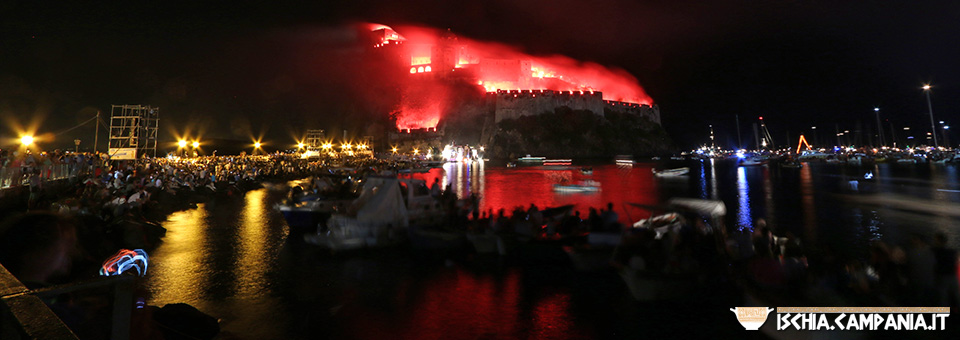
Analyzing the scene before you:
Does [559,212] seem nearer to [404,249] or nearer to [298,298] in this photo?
[404,249]

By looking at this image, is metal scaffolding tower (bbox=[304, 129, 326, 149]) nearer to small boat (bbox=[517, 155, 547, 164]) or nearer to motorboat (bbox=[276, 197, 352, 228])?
small boat (bbox=[517, 155, 547, 164])

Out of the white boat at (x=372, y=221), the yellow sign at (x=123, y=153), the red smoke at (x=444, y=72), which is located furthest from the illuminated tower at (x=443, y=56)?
the white boat at (x=372, y=221)

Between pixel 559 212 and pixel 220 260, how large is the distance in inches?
373

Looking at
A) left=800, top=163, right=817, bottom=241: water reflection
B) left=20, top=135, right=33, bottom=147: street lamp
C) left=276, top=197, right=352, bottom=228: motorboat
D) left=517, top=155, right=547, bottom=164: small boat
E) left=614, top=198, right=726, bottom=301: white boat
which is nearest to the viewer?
left=614, top=198, right=726, bottom=301: white boat

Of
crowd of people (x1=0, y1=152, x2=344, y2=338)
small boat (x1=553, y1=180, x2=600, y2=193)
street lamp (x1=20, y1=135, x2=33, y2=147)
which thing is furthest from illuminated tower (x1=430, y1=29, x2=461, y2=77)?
street lamp (x1=20, y1=135, x2=33, y2=147)

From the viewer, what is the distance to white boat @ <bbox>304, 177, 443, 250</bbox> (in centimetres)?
1099

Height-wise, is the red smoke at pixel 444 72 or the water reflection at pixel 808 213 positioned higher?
the red smoke at pixel 444 72

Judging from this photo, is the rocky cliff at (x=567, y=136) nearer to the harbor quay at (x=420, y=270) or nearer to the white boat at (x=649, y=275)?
the harbor quay at (x=420, y=270)

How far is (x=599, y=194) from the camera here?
27891mm

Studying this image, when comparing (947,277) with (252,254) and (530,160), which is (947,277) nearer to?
(252,254)

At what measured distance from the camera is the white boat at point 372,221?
1099 centimetres

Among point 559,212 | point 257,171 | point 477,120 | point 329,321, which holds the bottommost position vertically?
point 329,321

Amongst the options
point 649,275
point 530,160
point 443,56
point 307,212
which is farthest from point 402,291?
point 443,56

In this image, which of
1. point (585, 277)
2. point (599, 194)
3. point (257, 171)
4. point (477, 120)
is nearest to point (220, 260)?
point (585, 277)
